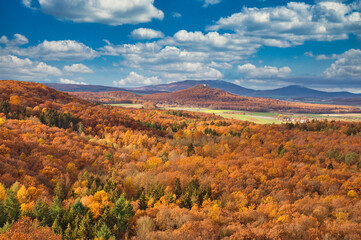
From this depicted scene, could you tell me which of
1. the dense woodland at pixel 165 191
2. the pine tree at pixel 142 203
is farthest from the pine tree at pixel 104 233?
the pine tree at pixel 142 203

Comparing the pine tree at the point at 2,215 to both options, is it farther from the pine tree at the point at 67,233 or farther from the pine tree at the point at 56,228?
the pine tree at the point at 67,233

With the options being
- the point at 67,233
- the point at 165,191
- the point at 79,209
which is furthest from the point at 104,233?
the point at 165,191

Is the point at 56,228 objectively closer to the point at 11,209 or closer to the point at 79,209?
the point at 79,209

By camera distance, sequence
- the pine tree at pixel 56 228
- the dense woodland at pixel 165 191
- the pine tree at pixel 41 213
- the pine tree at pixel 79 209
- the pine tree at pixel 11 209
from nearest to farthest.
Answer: the pine tree at pixel 56 228, the dense woodland at pixel 165 191, the pine tree at pixel 41 213, the pine tree at pixel 11 209, the pine tree at pixel 79 209

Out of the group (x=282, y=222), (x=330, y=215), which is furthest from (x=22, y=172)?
(x=330, y=215)

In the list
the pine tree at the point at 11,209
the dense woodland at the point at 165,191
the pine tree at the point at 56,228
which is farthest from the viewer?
the pine tree at the point at 11,209

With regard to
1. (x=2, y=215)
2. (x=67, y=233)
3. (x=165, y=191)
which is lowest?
(x=165, y=191)

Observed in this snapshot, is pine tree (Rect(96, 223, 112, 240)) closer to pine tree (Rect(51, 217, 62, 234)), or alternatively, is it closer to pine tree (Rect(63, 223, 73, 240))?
pine tree (Rect(63, 223, 73, 240))

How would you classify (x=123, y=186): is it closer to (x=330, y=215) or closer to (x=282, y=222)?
(x=282, y=222)

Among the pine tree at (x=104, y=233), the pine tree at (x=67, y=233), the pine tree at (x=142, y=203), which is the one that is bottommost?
the pine tree at (x=142, y=203)
